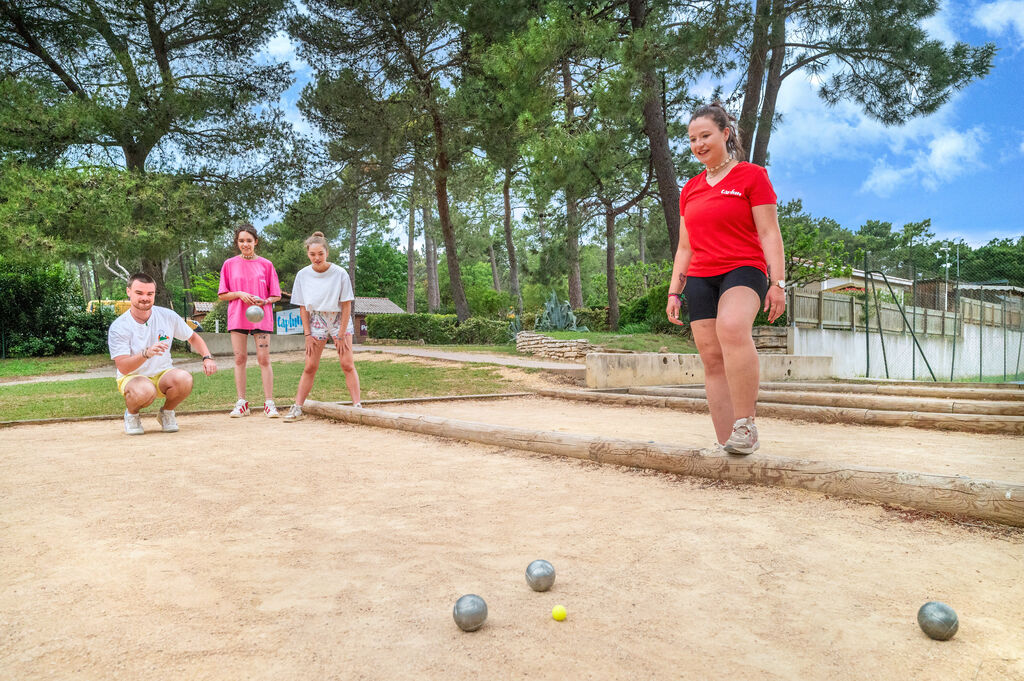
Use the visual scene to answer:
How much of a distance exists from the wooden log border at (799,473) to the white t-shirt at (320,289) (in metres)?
2.23

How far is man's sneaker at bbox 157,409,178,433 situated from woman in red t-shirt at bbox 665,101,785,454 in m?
4.53

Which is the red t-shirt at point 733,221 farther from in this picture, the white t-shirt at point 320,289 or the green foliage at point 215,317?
the green foliage at point 215,317

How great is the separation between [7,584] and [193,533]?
630 mm

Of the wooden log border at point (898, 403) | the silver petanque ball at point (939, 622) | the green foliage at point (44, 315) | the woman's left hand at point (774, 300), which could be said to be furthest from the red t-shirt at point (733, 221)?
the green foliage at point (44, 315)

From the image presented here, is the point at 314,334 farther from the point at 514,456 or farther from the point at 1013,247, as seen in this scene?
the point at 1013,247

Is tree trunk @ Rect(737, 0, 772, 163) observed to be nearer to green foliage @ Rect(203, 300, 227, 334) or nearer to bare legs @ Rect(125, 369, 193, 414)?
bare legs @ Rect(125, 369, 193, 414)

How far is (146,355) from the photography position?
5223 mm

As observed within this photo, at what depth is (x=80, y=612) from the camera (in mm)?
1875

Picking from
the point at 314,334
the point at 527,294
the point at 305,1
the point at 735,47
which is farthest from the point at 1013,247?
the point at 314,334

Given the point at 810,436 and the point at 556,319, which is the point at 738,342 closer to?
the point at 810,436

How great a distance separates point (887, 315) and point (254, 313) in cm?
1817

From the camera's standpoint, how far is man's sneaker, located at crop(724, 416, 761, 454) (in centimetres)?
333

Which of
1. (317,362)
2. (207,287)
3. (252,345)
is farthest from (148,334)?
(207,287)

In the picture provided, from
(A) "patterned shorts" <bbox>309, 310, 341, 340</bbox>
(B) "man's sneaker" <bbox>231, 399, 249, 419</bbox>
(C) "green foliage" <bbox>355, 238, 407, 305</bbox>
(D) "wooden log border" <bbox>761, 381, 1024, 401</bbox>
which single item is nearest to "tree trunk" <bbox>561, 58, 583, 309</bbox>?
(D) "wooden log border" <bbox>761, 381, 1024, 401</bbox>
